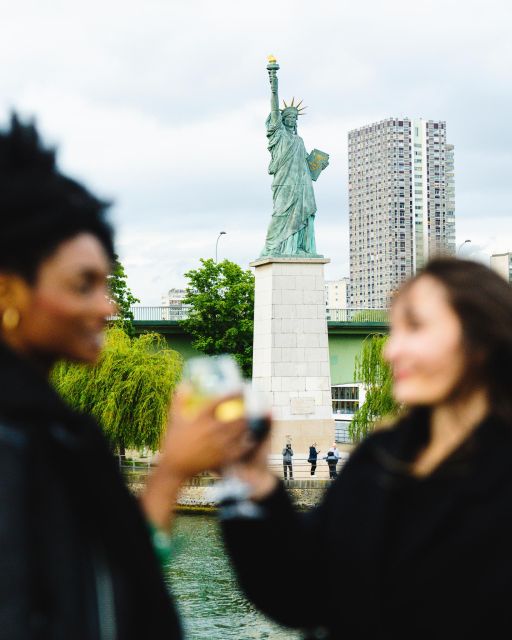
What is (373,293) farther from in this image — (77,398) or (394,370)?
(394,370)

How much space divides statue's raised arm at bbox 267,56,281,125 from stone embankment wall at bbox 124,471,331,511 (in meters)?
8.82

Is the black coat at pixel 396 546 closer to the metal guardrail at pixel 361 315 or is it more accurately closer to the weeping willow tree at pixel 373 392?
the weeping willow tree at pixel 373 392

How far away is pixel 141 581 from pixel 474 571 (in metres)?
0.57

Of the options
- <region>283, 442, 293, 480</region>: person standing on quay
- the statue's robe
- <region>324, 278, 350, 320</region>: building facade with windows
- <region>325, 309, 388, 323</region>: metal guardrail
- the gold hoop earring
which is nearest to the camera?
the gold hoop earring

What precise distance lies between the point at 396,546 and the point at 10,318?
783 mm

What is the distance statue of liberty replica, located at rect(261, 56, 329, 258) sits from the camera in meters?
26.9

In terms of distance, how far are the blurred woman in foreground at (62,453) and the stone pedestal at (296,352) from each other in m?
24.9

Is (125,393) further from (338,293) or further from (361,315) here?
(338,293)

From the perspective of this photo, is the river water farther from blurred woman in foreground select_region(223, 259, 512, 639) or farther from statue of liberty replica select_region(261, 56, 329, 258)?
blurred woman in foreground select_region(223, 259, 512, 639)

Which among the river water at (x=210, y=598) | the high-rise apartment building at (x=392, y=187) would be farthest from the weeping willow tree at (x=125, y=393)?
the high-rise apartment building at (x=392, y=187)

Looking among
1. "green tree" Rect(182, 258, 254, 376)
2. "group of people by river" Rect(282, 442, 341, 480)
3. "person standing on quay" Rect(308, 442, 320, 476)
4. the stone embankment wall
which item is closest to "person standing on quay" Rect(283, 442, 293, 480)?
"group of people by river" Rect(282, 442, 341, 480)

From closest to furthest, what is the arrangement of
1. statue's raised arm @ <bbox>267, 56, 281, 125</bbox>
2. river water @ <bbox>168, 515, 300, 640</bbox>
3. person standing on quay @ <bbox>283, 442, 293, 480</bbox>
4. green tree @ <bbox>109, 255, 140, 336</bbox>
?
river water @ <bbox>168, 515, 300, 640</bbox> < person standing on quay @ <bbox>283, 442, 293, 480</bbox> < statue's raised arm @ <bbox>267, 56, 281, 125</bbox> < green tree @ <bbox>109, 255, 140, 336</bbox>

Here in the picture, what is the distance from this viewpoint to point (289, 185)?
88.5ft

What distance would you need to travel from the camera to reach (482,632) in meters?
1.82
